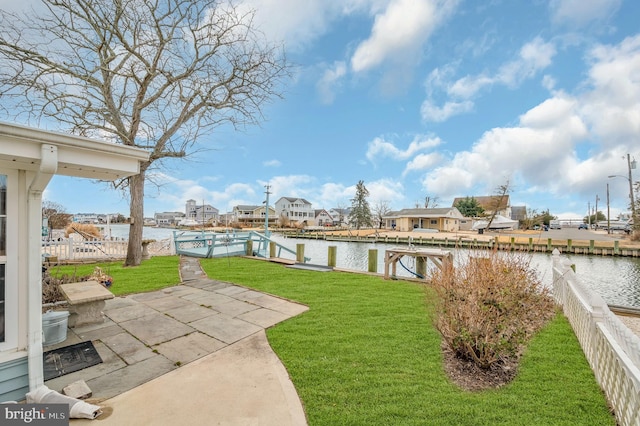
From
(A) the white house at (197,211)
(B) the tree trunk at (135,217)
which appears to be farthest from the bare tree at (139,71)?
(A) the white house at (197,211)

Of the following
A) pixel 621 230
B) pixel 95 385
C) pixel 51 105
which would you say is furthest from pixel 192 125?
pixel 621 230

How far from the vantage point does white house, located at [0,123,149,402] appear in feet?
7.63

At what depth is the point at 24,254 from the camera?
7.92 feet

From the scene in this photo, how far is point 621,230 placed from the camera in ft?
119

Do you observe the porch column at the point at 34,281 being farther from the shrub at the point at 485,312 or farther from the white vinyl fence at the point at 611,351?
the white vinyl fence at the point at 611,351

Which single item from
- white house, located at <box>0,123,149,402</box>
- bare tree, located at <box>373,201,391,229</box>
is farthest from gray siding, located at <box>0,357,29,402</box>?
bare tree, located at <box>373,201,391,229</box>

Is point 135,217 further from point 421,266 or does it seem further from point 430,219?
point 430,219

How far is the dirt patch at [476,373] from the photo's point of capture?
2.66 m

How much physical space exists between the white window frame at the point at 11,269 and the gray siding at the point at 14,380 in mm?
133

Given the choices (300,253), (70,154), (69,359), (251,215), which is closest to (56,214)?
(300,253)

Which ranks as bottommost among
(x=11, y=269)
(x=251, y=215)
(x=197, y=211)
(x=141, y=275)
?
(x=141, y=275)

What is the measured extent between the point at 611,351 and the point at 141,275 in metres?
8.99

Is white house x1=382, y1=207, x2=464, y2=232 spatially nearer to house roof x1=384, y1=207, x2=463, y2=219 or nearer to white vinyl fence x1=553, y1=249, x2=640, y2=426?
house roof x1=384, y1=207, x2=463, y2=219

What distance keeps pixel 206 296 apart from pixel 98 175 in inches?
132
